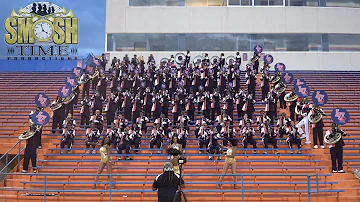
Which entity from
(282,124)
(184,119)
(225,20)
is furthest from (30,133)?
(225,20)

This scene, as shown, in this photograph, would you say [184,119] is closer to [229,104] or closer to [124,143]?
[229,104]

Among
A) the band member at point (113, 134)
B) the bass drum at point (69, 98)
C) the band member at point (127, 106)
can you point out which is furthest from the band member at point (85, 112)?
the band member at point (113, 134)

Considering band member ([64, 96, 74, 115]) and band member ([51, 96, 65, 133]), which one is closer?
band member ([51, 96, 65, 133])

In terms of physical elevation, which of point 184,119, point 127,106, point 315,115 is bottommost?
point 184,119

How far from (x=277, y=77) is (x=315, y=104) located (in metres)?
4.54

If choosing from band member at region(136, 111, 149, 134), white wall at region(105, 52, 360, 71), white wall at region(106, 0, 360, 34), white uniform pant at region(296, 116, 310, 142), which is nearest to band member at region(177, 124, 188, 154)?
band member at region(136, 111, 149, 134)

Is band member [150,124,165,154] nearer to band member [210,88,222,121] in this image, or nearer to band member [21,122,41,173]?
band member [210,88,222,121]

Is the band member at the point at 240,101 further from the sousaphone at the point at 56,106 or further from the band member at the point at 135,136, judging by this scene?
the sousaphone at the point at 56,106

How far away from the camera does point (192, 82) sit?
69.2 ft

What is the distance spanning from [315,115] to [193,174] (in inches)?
213

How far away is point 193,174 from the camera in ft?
44.3

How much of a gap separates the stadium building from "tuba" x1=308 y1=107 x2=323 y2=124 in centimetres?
1258

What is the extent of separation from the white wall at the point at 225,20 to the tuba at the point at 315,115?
13.3m

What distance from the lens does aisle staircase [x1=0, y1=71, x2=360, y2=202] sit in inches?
500
